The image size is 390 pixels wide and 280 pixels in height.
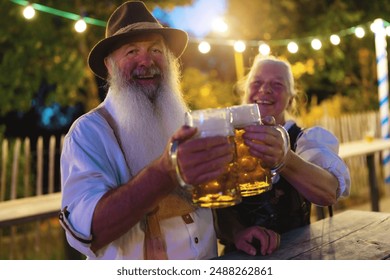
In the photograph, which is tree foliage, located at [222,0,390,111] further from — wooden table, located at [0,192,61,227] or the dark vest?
the dark vest

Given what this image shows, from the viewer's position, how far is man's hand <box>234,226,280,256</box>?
1407 mm

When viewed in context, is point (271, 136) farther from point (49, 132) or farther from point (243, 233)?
point (49, 132)

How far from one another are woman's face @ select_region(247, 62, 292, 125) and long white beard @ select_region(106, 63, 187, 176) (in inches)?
18.3

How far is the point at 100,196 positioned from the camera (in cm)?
122

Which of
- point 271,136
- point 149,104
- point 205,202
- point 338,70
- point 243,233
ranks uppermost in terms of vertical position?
point 338,70

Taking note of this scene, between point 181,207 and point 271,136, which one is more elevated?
point 271,136

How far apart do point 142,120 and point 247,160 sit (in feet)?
1.55

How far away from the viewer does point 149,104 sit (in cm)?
155

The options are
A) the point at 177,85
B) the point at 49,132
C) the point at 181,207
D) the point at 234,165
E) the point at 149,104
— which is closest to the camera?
the point at 234,165

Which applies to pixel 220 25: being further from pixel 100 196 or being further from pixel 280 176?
pixel 100 196

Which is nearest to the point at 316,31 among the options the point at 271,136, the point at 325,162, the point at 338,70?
the point at 338,70

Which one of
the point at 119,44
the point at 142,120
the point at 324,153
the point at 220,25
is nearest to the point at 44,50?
the point at 220,25

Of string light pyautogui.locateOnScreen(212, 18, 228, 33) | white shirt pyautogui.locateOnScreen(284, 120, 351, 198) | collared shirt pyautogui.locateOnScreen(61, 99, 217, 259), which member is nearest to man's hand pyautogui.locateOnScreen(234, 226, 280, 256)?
collared shirt pyautogui.locateOnScreen(61, 99, 217, 259)

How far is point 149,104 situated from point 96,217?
1.58ft
